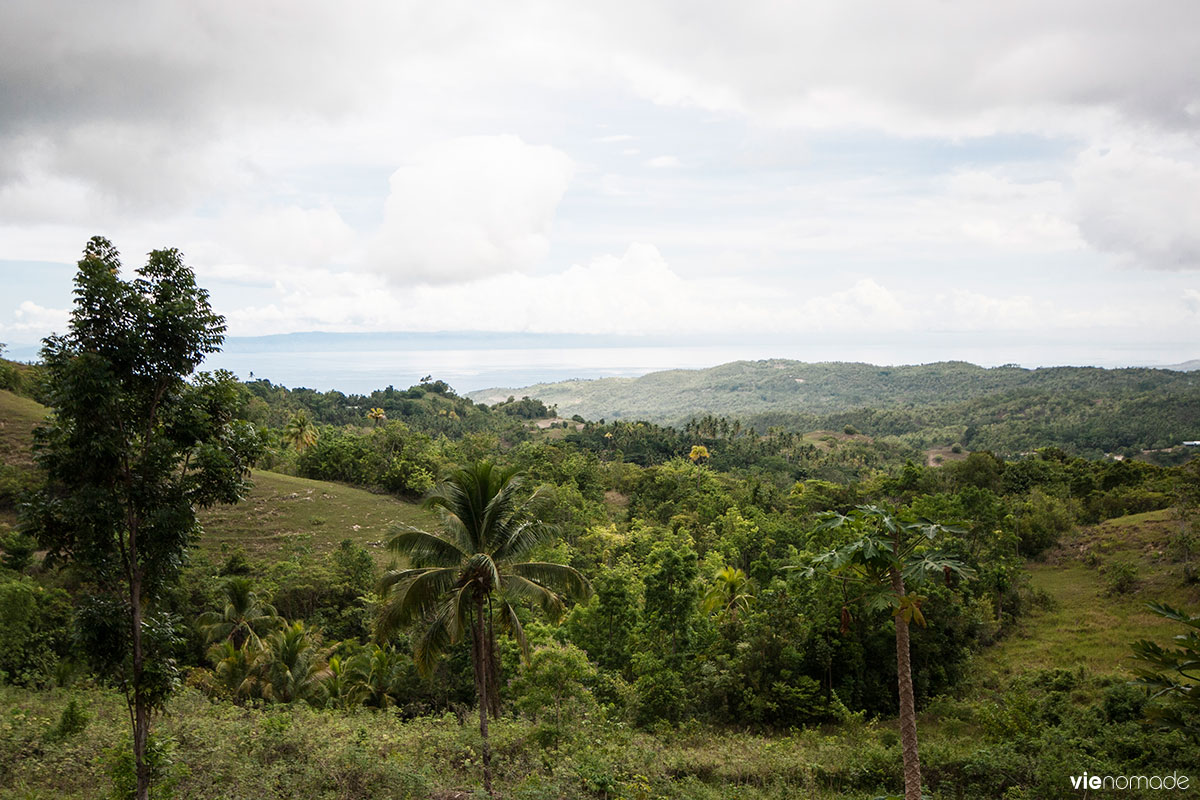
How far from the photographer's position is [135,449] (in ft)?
25.5

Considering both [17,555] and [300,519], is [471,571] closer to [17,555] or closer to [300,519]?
[17,555]

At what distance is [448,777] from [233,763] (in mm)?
3850

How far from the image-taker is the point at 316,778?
10.8m

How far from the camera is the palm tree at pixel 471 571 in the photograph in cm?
1162

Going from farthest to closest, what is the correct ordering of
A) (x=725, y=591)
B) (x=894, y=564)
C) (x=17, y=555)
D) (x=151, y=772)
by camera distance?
(x=725, y=591)
(x=17, y=555)
(x=151, y=772)
(x=894, y=564)

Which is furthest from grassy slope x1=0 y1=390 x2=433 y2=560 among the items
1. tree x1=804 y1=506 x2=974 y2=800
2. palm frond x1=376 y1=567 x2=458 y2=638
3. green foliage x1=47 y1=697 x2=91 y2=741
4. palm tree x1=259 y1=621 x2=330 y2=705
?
tree x1=804 y1=506 x2=974 y2=800

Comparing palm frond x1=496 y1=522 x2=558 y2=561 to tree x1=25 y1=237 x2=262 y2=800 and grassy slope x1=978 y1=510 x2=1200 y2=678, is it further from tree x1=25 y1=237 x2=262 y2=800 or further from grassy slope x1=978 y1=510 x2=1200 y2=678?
grassy slope x1=978 y1=510 x2=1200 y2=678

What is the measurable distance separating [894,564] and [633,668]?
13.8 meters

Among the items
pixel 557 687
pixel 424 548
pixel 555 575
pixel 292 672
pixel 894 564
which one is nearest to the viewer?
pixel 894 564

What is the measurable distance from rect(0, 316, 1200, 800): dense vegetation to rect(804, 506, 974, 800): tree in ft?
0.75

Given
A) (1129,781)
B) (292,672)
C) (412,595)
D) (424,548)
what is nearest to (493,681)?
(412,595)

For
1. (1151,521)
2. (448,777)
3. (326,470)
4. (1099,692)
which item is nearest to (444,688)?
(448,777)

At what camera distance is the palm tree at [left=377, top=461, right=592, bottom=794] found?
11617 millimetres

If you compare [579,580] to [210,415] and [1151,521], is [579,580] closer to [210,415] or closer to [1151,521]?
[210,415]
